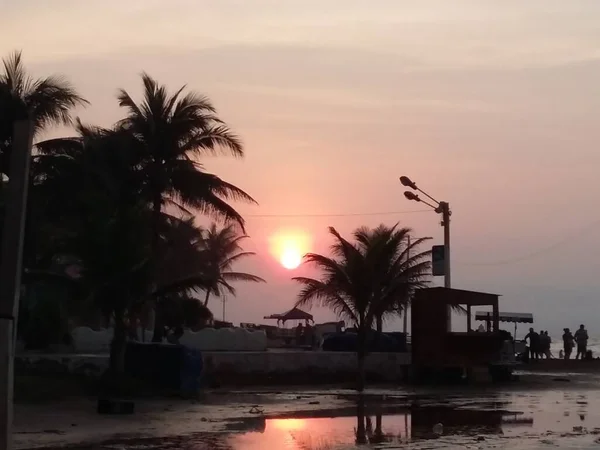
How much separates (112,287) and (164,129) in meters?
7.95

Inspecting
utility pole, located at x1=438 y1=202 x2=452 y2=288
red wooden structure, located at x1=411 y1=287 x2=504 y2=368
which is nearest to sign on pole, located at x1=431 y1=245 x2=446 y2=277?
utility pole, located at x1=438 y1=202 x2=452 y2=288

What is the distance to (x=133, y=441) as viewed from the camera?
1462cm

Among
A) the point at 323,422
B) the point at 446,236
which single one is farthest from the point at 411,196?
the point at 323,422

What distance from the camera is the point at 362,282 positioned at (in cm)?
2688

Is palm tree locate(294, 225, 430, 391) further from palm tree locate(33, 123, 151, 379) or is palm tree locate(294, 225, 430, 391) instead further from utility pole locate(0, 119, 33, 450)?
utility pole locate(0, 119, 33, 450)

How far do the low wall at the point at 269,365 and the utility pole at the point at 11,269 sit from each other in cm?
1744

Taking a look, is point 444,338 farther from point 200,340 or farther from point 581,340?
point 581,340

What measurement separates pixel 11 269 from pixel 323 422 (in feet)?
36.0

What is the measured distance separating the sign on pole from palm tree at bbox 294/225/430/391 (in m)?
6.63

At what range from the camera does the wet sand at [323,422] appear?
14539 millimetres

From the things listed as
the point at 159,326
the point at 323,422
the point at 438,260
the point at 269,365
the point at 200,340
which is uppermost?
the point at 438,260

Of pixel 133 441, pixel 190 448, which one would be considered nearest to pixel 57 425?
pixel 133 441

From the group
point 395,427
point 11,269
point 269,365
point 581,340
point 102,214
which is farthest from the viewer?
point 581,340

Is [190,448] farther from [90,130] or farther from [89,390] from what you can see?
[90,130]
